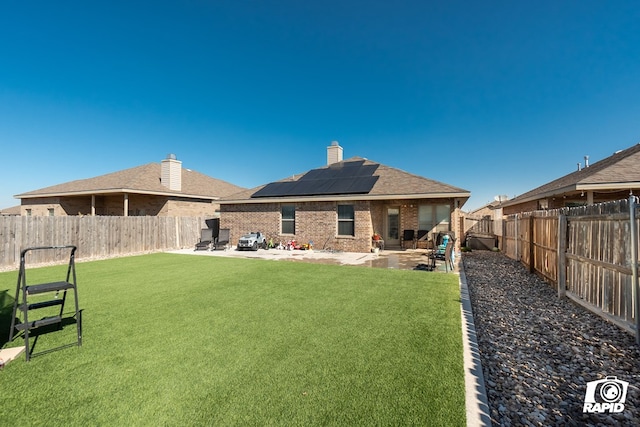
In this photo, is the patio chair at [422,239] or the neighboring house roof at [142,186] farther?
the neighboring house roof at [142,186]

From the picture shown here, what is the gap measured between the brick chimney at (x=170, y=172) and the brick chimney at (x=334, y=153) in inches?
437

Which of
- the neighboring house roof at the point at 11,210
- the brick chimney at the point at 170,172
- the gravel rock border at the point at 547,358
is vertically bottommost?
the gravel rock border at the point at 547,358

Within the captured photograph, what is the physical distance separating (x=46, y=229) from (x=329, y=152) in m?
16.4

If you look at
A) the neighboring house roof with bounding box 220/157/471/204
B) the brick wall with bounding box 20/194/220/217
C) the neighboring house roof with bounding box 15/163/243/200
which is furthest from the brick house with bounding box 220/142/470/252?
the neighboring house roof with bounding box 15/163/243/200

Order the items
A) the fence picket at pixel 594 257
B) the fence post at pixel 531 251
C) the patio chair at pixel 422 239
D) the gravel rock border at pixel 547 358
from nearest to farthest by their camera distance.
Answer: the gravel rock border at pixel 547 358 → the fence picket at pixel 594 257 → the fence post at pixel 531 251 → the patio chair at pixel 422 239

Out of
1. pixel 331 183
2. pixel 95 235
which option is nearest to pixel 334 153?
pixel 331 183

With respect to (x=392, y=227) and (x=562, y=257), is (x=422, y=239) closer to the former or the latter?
(x=392, y=227)

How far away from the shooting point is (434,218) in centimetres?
1427

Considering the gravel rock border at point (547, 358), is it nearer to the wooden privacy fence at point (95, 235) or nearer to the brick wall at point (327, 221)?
the brick wall at point (327, 221)

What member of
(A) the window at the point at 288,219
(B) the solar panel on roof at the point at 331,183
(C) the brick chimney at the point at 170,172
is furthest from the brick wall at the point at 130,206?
(A) the window at the point at 288,219

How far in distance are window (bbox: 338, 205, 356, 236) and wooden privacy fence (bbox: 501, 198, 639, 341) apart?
25.8ft

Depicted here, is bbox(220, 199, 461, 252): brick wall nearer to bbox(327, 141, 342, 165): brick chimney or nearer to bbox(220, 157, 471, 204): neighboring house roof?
bbox(220, 157, 471, 204): neighboring house roof

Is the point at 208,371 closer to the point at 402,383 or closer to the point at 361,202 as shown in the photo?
the point at 402,383

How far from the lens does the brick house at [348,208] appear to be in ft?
44.9
